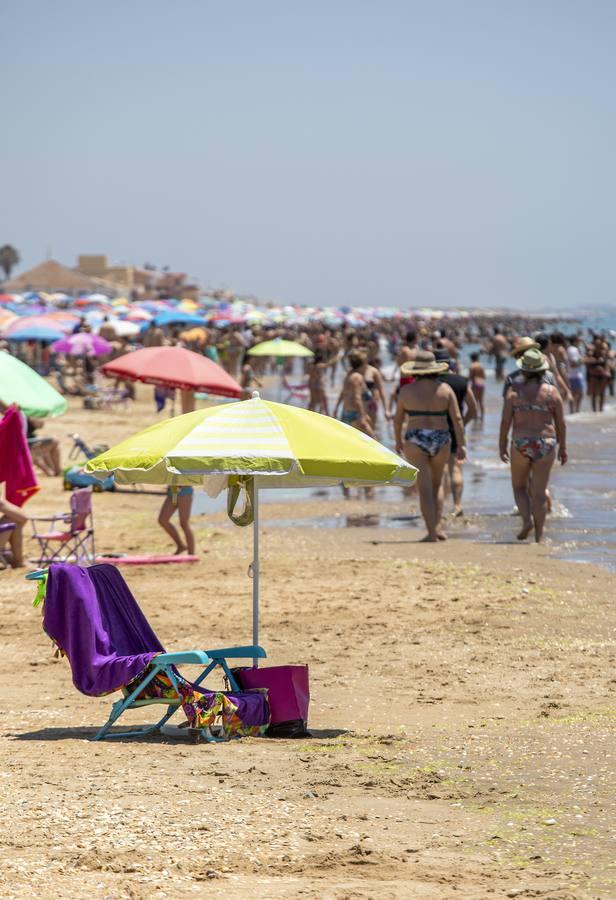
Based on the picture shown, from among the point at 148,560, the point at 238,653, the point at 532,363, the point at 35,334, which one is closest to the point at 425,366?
the point at 532,363

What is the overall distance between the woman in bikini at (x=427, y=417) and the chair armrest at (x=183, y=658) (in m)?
5.45

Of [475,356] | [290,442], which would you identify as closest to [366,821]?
[290,442]

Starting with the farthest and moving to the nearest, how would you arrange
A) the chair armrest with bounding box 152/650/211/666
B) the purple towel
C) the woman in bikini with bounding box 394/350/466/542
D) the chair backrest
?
the woman in bikini with bounding box 394/350/466/542 < the chair backrest < the purple towel < the chair armrest with bounding box 152/650/211/666

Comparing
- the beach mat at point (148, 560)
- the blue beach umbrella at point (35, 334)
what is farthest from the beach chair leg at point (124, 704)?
the blue beach umbrella at point (35, 334)

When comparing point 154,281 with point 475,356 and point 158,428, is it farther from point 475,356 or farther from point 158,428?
point 158,428

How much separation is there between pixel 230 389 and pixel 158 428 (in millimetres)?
5410

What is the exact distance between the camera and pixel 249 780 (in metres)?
5.58

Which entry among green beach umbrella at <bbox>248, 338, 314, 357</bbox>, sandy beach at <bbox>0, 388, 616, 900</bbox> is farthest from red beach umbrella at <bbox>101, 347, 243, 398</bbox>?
green beach umbrella at <bbox>248, 338, 314, 357</bbox>

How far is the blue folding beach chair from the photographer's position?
6352mm

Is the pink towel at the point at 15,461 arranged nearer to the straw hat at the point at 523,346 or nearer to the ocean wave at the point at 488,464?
the straw hat at the point at 523,346

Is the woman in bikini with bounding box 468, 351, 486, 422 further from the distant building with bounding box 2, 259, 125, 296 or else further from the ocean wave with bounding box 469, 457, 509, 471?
the distant building with bounding box 2, 259, 125, 296

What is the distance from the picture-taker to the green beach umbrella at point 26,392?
11742 millimetres

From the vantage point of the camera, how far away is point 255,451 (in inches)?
246

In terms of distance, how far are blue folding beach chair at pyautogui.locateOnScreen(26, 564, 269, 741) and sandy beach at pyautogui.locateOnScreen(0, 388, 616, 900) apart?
0.20 meters
